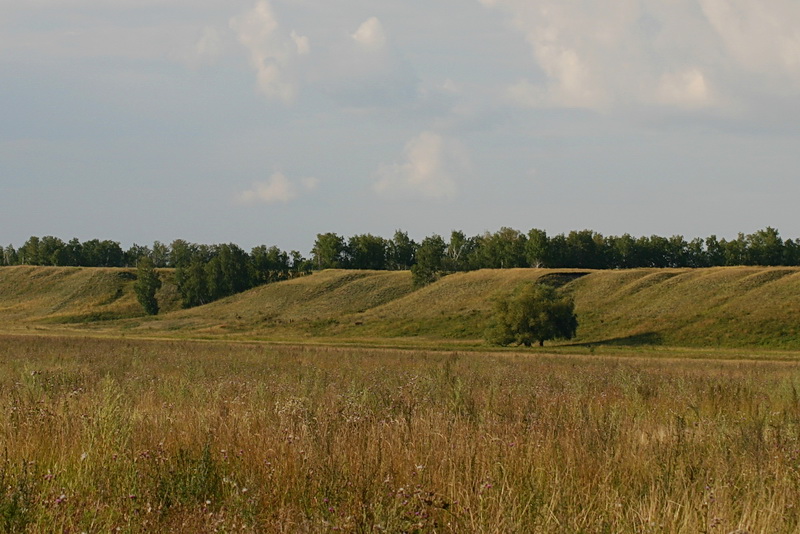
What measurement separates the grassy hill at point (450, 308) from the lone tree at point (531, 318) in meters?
3.80

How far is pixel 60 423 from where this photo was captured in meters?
8.88

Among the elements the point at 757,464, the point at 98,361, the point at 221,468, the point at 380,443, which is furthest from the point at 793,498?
the point at 98,361

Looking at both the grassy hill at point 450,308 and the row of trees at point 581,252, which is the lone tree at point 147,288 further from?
the row of trees at point 581,252

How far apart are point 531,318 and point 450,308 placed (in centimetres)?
2926

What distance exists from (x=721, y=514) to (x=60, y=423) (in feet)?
23.5

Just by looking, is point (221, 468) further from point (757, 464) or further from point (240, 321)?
point (240, 321)

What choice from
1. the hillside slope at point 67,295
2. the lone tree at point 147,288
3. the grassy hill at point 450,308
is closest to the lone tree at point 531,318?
the grassy hill at point 450,308

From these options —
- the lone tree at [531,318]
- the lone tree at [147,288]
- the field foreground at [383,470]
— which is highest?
the lone tree at [147,288]

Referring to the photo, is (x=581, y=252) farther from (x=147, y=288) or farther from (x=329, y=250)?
(x=147, y=288)

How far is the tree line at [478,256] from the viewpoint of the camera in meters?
138

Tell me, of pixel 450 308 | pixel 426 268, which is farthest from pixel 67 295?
pixel 450 308

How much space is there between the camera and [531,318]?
6531 centimetres

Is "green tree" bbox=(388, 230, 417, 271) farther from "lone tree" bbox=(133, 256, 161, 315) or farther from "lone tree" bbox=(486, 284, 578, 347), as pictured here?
"lone tree" bbox=(486, 284, 578, 347)

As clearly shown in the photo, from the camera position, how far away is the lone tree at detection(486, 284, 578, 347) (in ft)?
215
